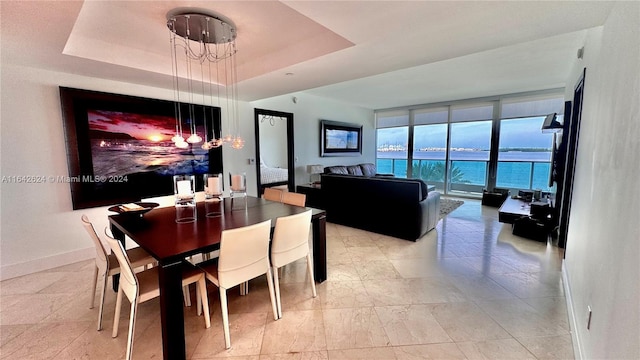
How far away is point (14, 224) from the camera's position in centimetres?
285

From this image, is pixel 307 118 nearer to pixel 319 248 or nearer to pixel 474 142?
pixel 319 248

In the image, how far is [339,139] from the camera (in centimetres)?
740

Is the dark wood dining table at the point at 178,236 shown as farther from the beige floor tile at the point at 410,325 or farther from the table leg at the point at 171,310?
the beige floor tile at the point at 410,325

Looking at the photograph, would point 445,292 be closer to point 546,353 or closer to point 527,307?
point 527,307

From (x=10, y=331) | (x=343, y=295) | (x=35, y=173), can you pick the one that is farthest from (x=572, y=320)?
(x=35, y=173)

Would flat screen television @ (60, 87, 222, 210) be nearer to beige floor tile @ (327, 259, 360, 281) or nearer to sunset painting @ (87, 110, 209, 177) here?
sunset painting @ (87, 110, 209, 177)

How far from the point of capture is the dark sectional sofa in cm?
378

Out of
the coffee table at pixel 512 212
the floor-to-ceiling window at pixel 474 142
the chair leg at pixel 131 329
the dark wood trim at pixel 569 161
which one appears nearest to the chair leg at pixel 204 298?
the chair leg at pixel 131 329

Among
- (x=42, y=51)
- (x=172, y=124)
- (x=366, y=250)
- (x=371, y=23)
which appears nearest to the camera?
(x=371, y=23)

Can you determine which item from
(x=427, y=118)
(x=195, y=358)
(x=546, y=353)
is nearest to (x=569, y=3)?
(x=546, y=353)

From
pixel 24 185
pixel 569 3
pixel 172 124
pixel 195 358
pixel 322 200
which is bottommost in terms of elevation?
pixel 195 358

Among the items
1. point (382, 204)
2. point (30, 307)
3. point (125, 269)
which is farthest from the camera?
point (382, 204)

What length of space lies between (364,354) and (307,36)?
2.83 metres

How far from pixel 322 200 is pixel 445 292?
280 centimetres
